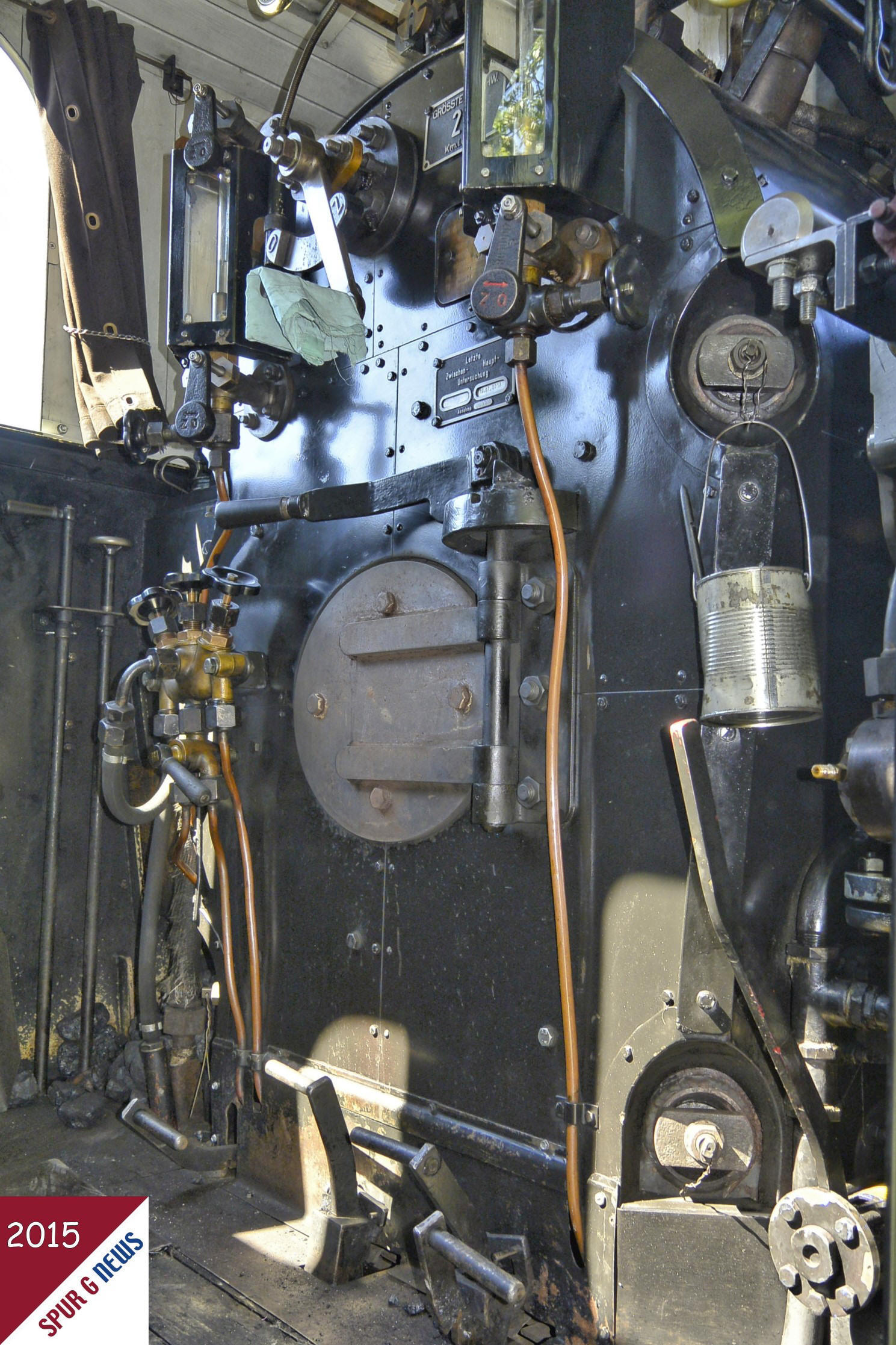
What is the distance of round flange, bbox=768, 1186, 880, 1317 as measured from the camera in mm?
1361

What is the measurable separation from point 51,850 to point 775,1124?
81.3 inches

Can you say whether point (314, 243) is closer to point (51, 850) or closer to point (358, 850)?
point (358, 850)

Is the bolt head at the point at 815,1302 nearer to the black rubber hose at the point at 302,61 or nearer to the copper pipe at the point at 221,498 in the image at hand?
the copper pipe at the point at 221,498

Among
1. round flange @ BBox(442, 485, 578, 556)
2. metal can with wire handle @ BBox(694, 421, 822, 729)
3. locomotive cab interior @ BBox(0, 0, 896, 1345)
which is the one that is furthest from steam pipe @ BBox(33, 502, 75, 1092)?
metal can with wire handle @ BBox(694, 421, 822, 729)

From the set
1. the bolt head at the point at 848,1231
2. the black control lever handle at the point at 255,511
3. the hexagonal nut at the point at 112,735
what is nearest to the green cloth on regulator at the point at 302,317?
the black control lever handle at the point at 255,511

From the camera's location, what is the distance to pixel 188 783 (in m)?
2.47

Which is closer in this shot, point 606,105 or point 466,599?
point 606,105

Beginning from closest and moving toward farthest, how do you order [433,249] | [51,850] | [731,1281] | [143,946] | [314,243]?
[731,1281], [433,249], [314,243], [143,946], [51,850]

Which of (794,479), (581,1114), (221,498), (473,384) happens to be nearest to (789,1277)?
(581,1114)

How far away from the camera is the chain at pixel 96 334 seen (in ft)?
10.5

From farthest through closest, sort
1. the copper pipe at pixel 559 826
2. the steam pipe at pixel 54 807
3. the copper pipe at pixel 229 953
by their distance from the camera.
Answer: the steam pipe at pixel 54 807, the copper pipe at pixel 229 953, the copper pipe at pixel 559 826

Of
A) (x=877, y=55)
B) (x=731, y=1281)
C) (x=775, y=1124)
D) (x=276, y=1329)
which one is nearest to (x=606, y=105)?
(x=877, y=55)

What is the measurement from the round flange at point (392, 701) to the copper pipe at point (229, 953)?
15.0 inches

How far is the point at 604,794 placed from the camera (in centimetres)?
177
